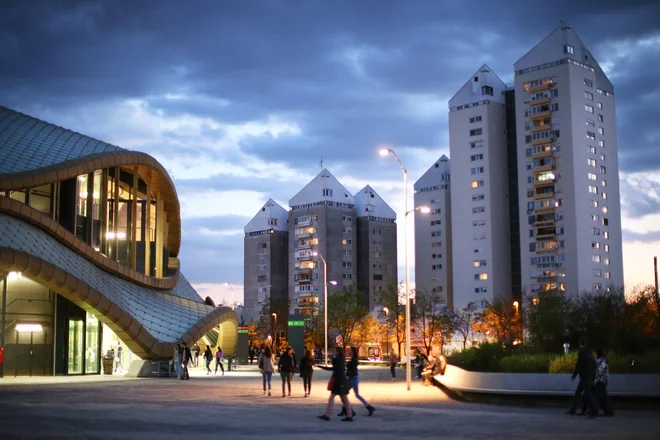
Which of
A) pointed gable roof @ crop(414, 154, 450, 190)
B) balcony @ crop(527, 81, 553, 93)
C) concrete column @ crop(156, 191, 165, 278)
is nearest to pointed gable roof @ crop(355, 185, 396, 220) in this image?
pointed gable roof @ crop(414, 154, 450, 190)

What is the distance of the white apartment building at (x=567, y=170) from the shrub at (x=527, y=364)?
7559cm

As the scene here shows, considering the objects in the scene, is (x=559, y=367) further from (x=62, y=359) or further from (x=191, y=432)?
(x=62, y=359)

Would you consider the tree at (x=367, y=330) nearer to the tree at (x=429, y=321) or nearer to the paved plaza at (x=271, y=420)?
the tree at (x=429, y=321)

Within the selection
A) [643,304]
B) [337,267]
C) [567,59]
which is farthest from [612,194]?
[643,304]

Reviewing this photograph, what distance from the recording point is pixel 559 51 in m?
105

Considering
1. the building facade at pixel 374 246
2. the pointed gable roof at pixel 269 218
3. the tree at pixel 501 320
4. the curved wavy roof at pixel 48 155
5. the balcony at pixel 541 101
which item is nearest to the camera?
the curved wavy roof at pixel 48 155

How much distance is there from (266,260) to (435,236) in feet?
124

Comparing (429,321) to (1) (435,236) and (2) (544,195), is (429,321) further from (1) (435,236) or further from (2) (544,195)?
(1) (435,236)

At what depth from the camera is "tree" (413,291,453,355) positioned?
97.1 metres

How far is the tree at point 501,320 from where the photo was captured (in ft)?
299

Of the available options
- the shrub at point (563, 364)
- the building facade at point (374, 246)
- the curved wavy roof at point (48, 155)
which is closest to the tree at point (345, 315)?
the curved wavy roof at point (48, 155)

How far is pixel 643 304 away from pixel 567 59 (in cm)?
6941

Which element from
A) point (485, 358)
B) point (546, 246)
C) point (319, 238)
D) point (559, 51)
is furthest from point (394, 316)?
point (485, 358)

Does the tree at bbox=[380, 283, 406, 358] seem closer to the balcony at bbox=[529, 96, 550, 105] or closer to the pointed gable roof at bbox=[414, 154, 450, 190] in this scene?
the balcony at bbox=[529, 96, 550, 105]
